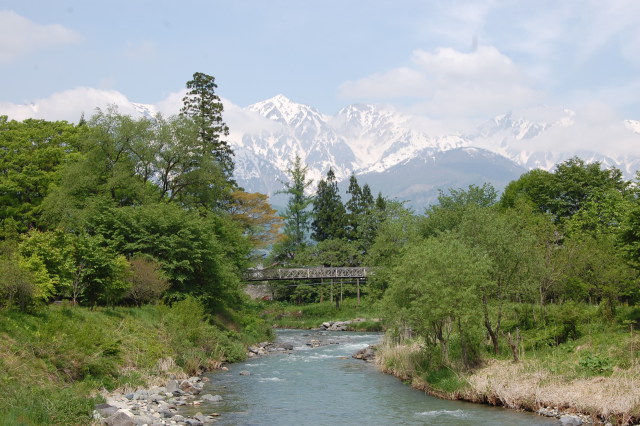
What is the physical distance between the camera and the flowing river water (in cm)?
2344

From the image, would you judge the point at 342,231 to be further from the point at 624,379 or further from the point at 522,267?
the point at 624,379

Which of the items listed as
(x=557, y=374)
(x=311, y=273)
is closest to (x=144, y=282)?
(x=557, y=374)

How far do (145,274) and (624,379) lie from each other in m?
27.9

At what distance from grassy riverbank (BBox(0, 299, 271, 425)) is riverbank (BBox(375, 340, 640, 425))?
13.5m

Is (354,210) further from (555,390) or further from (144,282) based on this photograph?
(555,390)

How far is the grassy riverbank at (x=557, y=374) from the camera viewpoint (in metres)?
22.2

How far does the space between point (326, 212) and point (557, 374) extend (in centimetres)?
7187

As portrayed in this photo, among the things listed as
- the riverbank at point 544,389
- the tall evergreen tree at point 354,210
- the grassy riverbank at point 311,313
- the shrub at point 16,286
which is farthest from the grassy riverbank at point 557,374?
the tall evergreen tree at point 354,210

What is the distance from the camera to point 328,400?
27.7 metres

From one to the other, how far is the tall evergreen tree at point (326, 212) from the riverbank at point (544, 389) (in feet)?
213

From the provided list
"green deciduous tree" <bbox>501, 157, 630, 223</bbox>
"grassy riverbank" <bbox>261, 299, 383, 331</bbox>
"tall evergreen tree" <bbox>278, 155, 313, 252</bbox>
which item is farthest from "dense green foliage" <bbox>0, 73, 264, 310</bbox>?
"green deciduous tree" <bbox>501, 157, 630, 223</bbox>

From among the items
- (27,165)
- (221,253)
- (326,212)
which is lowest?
(221,253)

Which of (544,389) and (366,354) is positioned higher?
(544,389)

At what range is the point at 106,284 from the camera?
34156 mm
